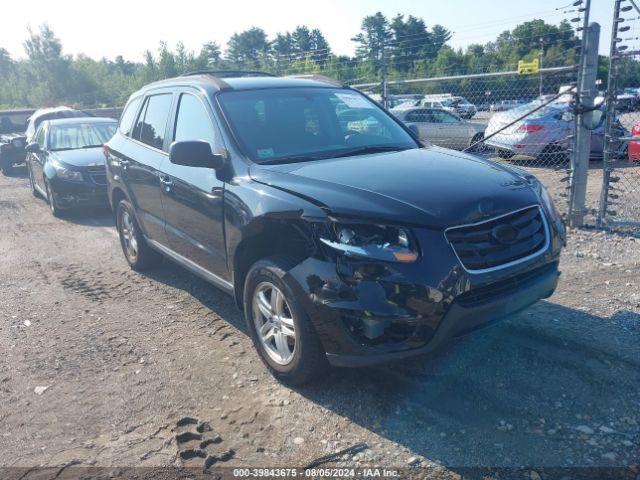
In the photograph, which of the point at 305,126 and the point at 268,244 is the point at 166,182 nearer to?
the point at 305,126

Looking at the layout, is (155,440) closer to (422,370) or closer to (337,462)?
(337,462)

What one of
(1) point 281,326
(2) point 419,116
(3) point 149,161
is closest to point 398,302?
(1) point 281,326

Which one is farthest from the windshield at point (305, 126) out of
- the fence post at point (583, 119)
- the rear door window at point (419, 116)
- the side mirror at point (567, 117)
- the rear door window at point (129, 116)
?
the rear door window at point (419, 116)

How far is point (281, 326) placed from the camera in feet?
11.6

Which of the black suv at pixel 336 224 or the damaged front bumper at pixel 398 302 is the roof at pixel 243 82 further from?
the damaged front bumper at pixel 398 302

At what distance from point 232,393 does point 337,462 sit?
1004 mm

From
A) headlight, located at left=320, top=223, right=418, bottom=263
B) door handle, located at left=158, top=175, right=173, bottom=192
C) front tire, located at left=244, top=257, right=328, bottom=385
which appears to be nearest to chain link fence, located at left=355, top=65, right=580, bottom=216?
door handle, located at left=158, top=175, right=173, bottom=192

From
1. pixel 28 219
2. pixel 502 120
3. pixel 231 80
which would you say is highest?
pixel 231 80

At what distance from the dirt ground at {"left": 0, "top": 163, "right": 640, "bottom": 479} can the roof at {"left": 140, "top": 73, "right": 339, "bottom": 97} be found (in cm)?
193

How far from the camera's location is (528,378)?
3.49m

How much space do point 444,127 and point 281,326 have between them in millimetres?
11600

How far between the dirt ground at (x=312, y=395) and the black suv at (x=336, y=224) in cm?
39

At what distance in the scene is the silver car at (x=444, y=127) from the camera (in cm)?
1351

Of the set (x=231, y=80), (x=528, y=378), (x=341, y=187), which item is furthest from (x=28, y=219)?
(x=528, y=378)
